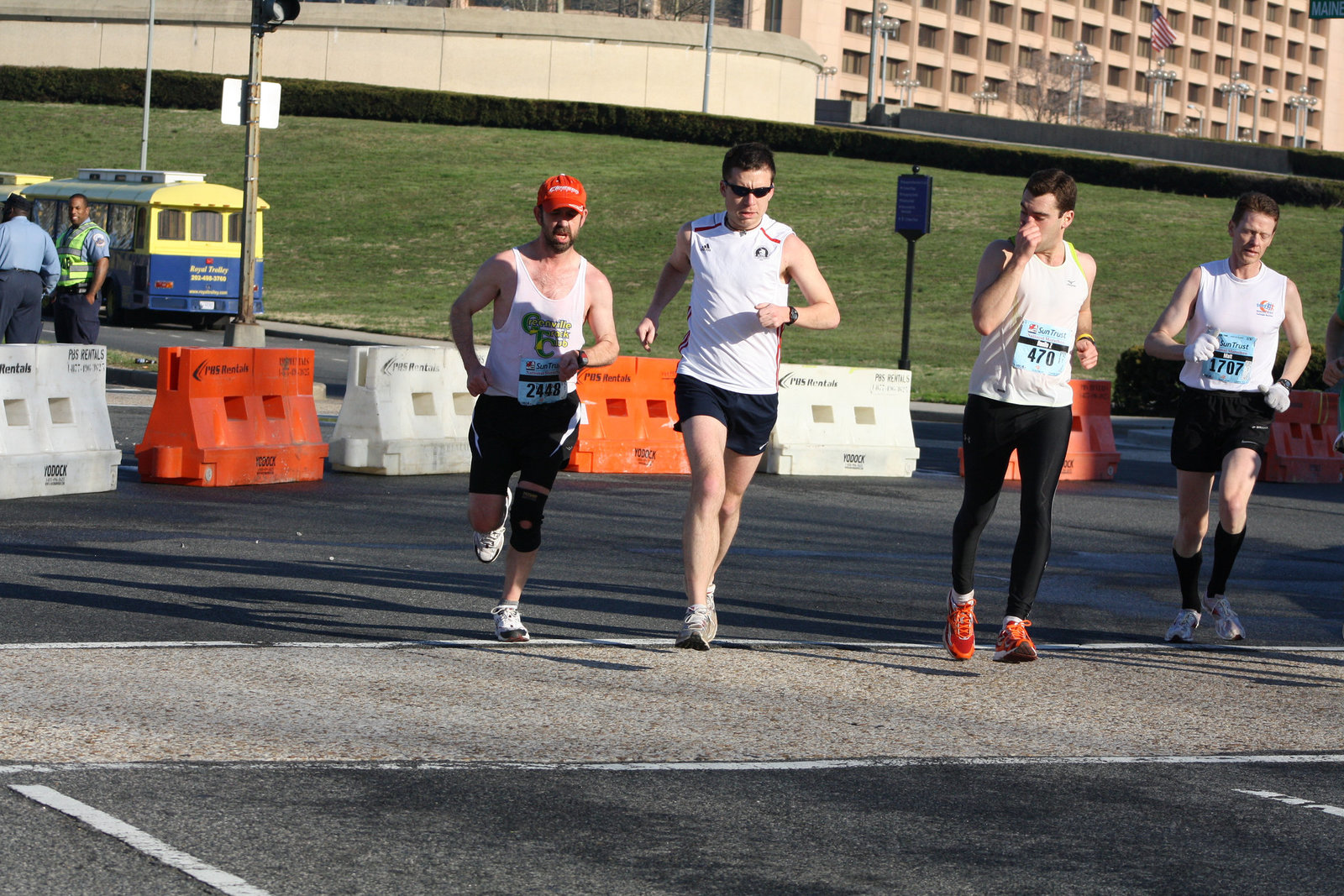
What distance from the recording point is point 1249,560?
1102 centimetres

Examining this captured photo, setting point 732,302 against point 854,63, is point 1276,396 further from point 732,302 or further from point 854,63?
point 854,63

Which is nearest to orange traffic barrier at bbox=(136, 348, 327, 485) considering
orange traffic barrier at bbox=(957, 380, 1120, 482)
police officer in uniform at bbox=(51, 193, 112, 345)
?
police officer in uniform at bbox=(51, 193, 112, 345)

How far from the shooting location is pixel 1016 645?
698 centimetres

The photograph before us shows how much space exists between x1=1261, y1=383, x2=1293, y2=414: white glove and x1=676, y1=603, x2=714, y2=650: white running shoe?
2657mm

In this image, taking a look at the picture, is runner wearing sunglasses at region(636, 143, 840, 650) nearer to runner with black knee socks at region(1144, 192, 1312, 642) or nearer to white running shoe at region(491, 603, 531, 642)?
white running shoe at region(491, 603, 531, 642)

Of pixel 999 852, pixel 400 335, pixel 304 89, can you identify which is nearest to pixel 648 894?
pixel 999 852

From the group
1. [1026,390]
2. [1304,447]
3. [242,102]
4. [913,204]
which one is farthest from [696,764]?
[913,204]

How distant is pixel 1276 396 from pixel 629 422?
7.56 metres

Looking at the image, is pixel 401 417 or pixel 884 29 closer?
pixel 401 417

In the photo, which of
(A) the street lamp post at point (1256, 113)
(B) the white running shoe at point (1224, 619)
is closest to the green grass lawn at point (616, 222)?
(B) the white running shoe at point (1224, 619)

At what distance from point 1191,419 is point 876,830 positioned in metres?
3.84

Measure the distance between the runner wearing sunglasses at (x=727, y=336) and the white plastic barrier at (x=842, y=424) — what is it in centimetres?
767

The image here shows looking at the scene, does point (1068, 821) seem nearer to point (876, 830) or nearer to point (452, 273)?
point (876, 830)

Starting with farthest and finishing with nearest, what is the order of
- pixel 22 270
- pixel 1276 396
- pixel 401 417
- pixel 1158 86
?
pixel 1158 86 → pixel 22 270 → pixel 401 417 → pixel 1276 396
